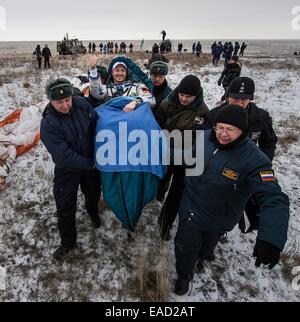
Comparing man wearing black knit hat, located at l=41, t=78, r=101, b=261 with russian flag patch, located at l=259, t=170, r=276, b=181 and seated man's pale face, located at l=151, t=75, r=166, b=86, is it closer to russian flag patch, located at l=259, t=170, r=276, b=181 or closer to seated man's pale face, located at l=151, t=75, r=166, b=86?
seated man's pale face, located at l=151, t=75, r=166, b=86

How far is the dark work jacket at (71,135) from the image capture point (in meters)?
2.32

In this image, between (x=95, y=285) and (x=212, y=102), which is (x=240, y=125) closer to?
(x=95, y=285)

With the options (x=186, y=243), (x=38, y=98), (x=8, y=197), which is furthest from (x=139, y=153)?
(x=38, y=98)

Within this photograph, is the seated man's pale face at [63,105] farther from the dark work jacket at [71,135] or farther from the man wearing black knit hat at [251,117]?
the man wearing black knit hat at [251,117]

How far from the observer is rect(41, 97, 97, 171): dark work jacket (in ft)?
7.63

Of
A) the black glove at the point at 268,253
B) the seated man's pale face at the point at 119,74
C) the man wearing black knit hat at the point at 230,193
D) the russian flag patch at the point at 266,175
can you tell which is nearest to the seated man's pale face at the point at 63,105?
the seated man's pale face at the point at 119,74

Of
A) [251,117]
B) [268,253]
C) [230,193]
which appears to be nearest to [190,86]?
[251,117]

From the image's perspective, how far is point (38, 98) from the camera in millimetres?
8023

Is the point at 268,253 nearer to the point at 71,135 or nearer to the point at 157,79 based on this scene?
the point at 71,135

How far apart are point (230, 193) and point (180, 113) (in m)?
1.09

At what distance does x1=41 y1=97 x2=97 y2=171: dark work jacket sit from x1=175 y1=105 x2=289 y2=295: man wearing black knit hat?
1.07 m

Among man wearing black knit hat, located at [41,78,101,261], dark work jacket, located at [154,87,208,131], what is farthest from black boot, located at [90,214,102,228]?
dark work jacket, located at [154,87,208,131]

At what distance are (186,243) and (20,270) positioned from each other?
1.85m
